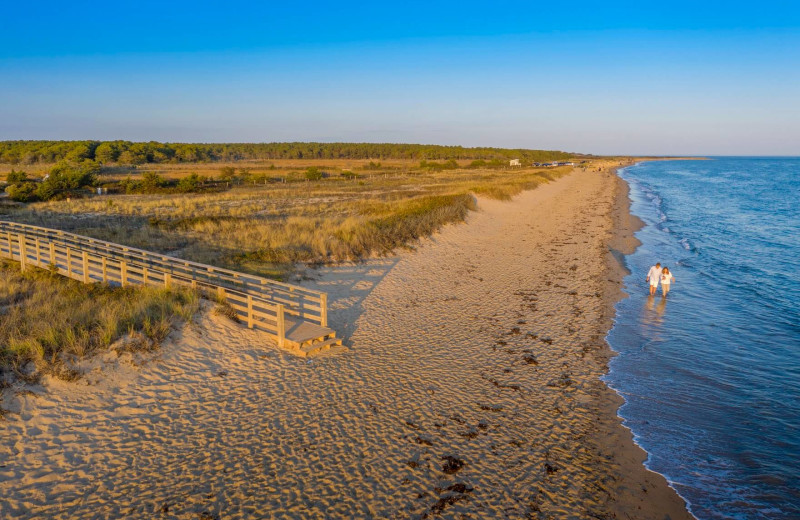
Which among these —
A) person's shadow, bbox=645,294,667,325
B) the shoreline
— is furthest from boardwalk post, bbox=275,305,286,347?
person's shadow, bbox=645,294,667,325

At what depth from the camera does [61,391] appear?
823 centimetres

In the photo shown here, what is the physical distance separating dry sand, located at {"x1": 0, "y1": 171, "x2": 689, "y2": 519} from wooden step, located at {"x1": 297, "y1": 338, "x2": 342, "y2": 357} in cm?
31

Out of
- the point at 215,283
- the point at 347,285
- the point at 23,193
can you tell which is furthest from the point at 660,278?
the point at 23,193

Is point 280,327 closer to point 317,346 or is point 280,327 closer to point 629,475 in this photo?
point 317,346

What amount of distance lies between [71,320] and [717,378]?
45.5 feet

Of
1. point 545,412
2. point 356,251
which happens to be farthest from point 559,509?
point 356,251

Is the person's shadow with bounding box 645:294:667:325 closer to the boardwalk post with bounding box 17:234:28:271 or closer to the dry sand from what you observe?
the dry sand

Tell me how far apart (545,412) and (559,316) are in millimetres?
6038

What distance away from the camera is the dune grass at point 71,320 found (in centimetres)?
856

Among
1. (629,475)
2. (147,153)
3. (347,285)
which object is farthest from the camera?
(147,153)

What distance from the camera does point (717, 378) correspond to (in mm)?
10609

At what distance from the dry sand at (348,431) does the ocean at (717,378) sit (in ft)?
2.13

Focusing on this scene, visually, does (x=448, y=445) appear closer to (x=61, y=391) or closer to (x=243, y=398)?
(x=243, y=398)

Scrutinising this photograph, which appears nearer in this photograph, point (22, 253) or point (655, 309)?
point (655, 309)
